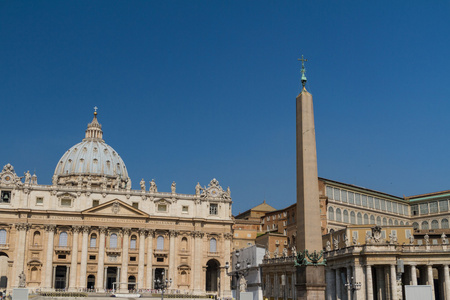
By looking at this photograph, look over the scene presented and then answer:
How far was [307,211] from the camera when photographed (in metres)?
27.5

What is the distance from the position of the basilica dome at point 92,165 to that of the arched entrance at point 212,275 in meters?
A: 35.3

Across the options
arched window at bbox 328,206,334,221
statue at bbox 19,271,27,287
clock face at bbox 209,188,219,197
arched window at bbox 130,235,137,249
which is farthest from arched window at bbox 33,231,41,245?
arched window at bbox 328,206,334,221

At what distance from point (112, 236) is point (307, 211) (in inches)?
2784

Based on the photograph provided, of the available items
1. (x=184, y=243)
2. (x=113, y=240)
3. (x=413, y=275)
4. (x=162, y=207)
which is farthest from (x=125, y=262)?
(x=413, y=275)

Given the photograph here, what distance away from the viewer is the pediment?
9325 cm

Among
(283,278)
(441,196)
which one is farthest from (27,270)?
(441,196)

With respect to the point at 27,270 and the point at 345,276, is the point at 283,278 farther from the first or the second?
the point at 27,270

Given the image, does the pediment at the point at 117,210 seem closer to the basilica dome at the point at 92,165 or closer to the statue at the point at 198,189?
the statue at the point at 198,189

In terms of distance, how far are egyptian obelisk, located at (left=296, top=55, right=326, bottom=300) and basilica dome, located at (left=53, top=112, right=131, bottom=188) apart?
10094cm

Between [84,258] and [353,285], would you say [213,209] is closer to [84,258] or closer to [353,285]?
[84,258]

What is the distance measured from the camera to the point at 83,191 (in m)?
94.1

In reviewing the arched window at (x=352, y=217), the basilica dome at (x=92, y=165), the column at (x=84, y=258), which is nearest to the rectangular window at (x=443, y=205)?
the arched window at (x=352, y=217)

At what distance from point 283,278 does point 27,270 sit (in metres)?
41.5

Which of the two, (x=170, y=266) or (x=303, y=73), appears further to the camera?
(x=170, y=266)
